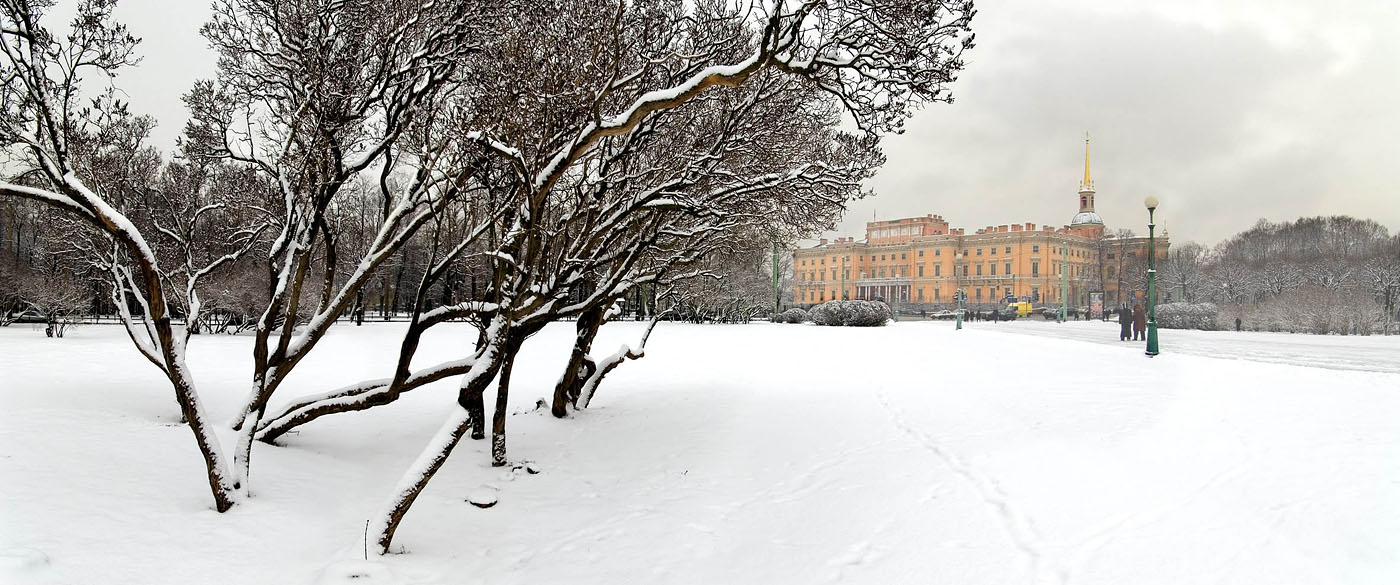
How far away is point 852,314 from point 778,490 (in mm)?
29195

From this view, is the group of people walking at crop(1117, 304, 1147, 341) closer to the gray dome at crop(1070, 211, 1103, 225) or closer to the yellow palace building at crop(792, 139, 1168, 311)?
the yellow palace building at crop(792, 139, 1168, 311)

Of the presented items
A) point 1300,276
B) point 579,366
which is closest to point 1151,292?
point 579,366

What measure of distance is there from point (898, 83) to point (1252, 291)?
59.7 m

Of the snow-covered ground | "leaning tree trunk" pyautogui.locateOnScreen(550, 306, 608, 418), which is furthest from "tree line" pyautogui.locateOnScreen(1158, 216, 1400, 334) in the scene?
"leaning tree trunk" pyautogui.locateOnScreen(550, 306, 608, 418)

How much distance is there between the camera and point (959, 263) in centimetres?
9719

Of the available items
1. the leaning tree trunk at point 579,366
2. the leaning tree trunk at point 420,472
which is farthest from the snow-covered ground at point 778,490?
the leaning tree trunk at point 579,366

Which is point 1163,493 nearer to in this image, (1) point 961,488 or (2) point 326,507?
(1) point 961,488

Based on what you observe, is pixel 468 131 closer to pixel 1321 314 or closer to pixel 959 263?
pixel 1321 314

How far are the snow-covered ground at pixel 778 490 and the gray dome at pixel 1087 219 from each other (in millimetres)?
100108

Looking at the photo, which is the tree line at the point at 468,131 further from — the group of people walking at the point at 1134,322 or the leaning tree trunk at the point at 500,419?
the group of people walking at the point at 1134,322

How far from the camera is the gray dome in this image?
330 ft

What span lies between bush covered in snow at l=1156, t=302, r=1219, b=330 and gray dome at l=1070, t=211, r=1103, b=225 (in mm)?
73186

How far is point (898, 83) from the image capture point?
7289 mm

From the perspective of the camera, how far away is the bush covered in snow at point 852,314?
35.7 meters
